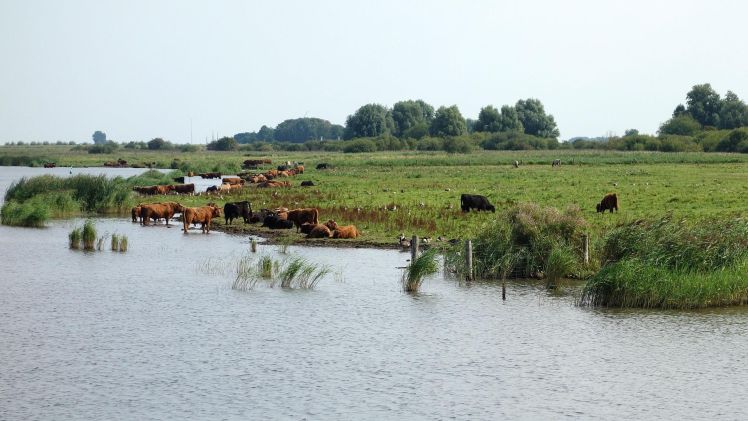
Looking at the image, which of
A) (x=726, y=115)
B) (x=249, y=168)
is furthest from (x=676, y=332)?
(x=726, y=115)

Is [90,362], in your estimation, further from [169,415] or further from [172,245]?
[172,245]

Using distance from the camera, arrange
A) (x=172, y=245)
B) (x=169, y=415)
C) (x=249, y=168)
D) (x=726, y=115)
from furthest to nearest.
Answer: (x=726, y=115) < (x=249, y=168) < (x=172, y=245) < (x=169, y=415)

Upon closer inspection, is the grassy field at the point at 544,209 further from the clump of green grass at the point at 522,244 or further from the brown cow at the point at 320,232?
the brown cow at the point at 320,232

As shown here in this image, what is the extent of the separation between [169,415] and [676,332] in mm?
11659

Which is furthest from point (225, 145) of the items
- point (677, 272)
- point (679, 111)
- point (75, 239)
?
point (677, 272)

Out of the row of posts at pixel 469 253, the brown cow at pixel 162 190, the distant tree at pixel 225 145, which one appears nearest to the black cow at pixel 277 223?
the row of posts at pixel 469 253

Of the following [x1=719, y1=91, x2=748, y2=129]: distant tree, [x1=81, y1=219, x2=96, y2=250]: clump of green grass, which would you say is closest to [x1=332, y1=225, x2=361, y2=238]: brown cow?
[x1=81, y1=219, x2=96, y2=250]: clump of green grass

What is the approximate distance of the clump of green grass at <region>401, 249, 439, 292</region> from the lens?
26.1 m

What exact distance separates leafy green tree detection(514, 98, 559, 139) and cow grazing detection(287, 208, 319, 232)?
473ft

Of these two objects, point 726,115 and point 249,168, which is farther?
point 726,115

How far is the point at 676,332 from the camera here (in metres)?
21.7

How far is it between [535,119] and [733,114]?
38.0m

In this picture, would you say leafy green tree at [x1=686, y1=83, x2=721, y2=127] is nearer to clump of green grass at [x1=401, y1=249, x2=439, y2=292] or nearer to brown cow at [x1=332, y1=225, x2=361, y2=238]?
brown cow at [x1=332, y1=225, x2=361, y2=238]

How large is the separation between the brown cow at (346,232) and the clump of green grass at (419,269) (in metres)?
9.36
